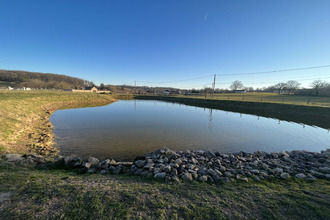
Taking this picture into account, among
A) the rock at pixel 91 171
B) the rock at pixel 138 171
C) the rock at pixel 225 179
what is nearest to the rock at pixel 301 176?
the rock at pixel 225 179

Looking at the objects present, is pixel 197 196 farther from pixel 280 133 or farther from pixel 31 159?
pixel 280 133

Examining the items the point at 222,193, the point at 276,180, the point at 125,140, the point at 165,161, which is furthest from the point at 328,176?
the point at 125,140

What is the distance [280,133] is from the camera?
12.9 metres

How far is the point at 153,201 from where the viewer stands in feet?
10.7

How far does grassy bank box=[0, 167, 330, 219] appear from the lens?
2805 millimetres

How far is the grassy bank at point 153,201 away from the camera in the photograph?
280 centimetres

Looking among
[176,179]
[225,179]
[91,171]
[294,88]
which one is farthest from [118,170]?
[294,88]

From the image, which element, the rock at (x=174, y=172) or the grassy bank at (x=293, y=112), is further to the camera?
the grassy bank at (x=293, y=112)

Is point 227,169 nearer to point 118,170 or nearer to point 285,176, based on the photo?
point 285,176

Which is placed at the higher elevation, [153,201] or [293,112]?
[153,201]

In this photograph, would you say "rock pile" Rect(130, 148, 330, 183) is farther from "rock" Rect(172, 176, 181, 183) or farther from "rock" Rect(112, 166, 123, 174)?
"rock" Rect(112, 166, 123, 174)

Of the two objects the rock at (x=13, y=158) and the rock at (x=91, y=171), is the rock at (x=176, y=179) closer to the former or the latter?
the rock at (x=91, y=171)

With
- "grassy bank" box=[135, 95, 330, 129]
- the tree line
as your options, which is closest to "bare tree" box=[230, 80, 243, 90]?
the tree line

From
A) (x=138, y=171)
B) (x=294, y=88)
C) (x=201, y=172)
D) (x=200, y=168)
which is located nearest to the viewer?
(x=201, y=172)
